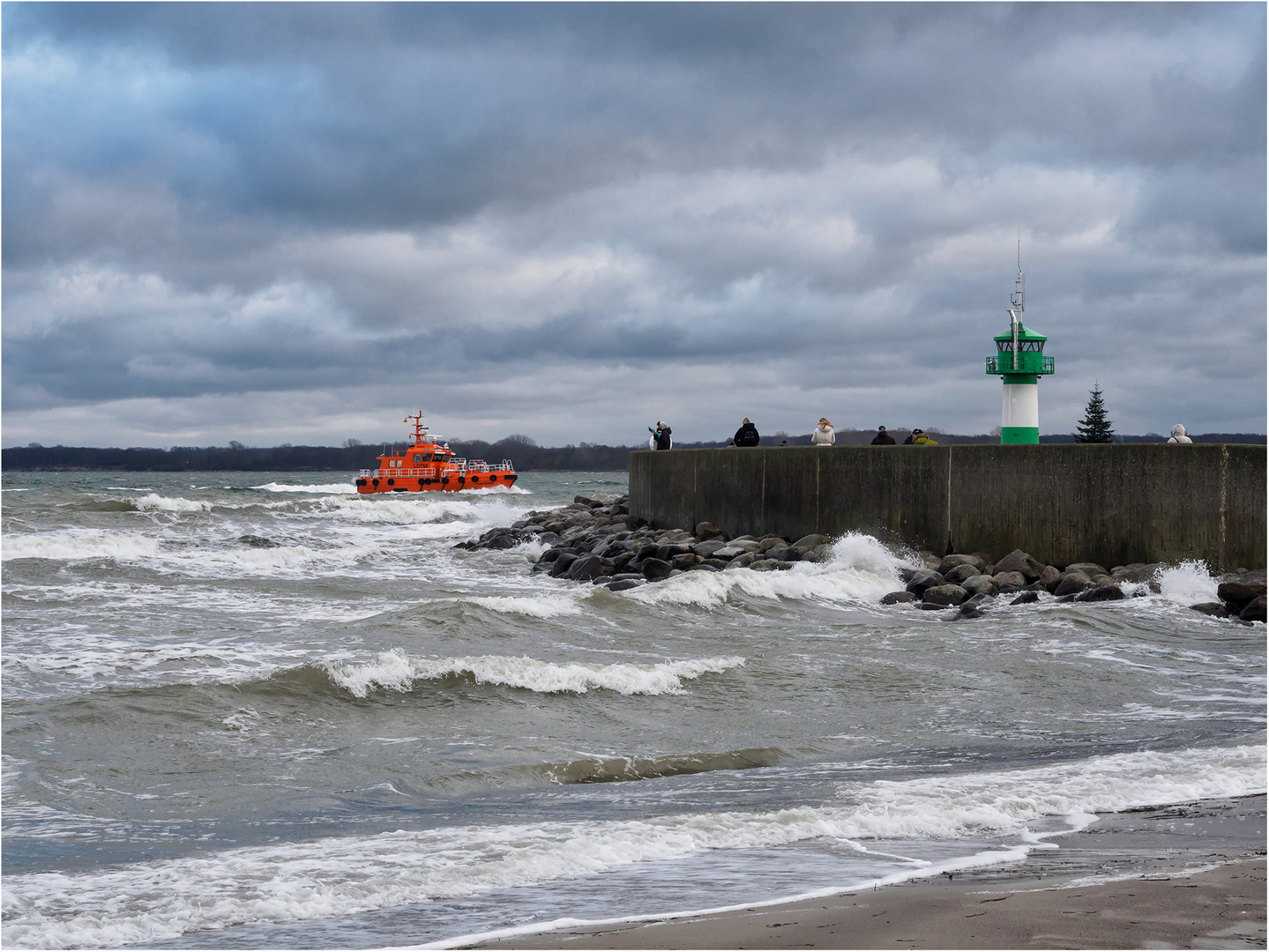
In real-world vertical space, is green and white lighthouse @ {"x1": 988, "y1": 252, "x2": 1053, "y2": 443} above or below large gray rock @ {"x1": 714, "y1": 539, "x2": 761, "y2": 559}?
above

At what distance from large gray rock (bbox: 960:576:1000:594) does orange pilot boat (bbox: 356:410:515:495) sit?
39980 millimetres

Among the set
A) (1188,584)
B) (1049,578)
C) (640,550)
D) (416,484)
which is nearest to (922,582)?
(1049,578)

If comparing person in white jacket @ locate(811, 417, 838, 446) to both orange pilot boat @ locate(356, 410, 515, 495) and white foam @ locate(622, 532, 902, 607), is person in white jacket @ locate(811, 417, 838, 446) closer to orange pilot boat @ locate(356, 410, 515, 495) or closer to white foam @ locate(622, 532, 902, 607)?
white foam @ locate(622, 532, 902, 607)

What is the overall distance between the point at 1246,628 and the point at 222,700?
9801 mm

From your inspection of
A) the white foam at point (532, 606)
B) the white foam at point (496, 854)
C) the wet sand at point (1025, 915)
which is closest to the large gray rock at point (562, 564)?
the white foam at point (532, 606)

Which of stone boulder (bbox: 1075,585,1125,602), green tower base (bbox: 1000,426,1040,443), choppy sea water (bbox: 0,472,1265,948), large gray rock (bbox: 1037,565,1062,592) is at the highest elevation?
green tower base (bbox: 1000,426,1040,443)

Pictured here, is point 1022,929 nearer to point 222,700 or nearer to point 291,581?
point 222,700

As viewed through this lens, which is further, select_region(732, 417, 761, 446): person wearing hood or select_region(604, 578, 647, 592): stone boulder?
select_region(732, 417, 761, 446): person wearing hood

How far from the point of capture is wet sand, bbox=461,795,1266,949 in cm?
324

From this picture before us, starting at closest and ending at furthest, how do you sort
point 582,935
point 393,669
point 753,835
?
point 582,935, point 753,835, point 393,669

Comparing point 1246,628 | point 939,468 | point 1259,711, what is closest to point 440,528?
point 939,468

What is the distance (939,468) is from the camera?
1483cm

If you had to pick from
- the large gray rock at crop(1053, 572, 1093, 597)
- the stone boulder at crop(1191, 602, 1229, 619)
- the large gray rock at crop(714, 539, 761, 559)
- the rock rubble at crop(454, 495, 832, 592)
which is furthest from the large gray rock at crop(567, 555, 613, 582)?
the stone boulder at crop(1191, 602, 1229, 619)

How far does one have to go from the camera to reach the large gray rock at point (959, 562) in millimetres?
13907
